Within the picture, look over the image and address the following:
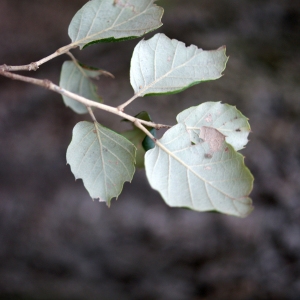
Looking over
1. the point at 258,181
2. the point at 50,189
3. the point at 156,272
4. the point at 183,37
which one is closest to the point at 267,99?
the point at 258,181

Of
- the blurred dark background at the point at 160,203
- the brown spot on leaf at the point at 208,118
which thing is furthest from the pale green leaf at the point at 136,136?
the blurred dark background at the point at 160,203

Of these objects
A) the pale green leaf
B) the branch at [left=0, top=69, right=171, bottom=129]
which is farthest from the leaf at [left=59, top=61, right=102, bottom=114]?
the branch at [left=0, top=69, right=171, bottom=129]

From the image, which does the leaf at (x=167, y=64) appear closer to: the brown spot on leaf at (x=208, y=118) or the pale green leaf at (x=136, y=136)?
the brown spot on leaf at (x=208, y=118)

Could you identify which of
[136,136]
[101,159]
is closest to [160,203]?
[136,136]

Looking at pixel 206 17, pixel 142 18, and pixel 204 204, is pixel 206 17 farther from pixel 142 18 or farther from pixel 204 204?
pixel 204 204

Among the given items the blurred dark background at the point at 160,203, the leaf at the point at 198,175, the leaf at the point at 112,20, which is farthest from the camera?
the blurred dark background at the point at 160,203

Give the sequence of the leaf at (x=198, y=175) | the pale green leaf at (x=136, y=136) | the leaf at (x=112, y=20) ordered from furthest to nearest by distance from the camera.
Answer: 1. the pale green leaf at (x=136, y=136)
2. the leaf at (x=112, y=20)
3. the leaf at (x=198, y=175)

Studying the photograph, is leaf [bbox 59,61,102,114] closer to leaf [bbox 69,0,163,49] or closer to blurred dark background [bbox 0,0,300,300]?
leaf [bbox 69,0,163,49]
